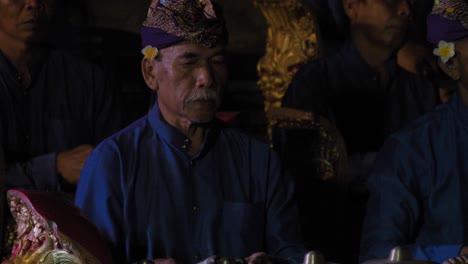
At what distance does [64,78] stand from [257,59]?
0.75 m

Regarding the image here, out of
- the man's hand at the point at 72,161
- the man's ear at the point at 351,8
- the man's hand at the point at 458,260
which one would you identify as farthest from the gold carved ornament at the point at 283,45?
the man's hand at the point at 458,260

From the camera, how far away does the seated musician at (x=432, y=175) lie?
3.56 metres

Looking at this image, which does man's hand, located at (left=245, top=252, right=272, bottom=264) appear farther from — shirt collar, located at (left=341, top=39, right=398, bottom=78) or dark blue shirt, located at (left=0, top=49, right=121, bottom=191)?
shirt collar, located at (left=341, top=39, right=398, bottom=78)

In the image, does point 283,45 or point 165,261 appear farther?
point 283,45

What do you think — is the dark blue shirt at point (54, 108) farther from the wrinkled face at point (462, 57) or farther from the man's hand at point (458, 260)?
the man's hand at point (458, 260)

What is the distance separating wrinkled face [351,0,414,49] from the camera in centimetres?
439

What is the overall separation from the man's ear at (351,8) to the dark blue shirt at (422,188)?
0.82m

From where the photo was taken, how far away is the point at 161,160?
3586mm

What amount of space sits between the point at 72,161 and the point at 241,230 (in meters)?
0.73

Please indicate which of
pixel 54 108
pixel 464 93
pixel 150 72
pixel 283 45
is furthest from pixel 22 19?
pixel 464 93

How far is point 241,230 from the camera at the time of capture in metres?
3.49

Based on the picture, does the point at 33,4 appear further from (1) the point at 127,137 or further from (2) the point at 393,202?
(2) the point at 393,202

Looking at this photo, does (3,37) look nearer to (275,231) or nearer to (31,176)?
(31,176)

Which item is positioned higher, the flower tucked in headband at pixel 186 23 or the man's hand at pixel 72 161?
the flower tucked in headband at pixel 186 23
